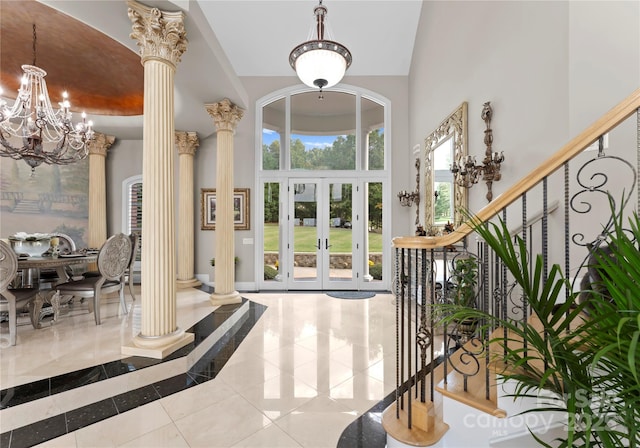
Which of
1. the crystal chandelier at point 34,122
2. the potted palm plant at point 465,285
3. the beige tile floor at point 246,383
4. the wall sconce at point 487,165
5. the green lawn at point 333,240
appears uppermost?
the crystal chandelier at point 34,122

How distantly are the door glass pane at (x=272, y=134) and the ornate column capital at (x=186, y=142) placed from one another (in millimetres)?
1472

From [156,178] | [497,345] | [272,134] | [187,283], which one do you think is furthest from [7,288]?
[272,134]

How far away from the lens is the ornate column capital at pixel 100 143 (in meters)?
6.00

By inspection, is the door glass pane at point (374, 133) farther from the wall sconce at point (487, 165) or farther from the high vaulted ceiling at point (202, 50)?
the wall sconce at point (487, 165)

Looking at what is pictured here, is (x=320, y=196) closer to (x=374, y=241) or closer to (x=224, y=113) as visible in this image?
(x=374, y=241)

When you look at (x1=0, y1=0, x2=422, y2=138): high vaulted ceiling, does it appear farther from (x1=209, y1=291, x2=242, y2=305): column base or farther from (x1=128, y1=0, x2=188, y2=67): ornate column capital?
(x1=209, y1=291, x2=242, y2=305): column base

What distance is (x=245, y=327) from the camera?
3.73 m

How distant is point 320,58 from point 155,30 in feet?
5.08

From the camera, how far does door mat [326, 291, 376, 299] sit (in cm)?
546

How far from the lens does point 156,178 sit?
2.59 m

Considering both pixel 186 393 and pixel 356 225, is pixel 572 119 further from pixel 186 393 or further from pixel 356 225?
pixel 356 225

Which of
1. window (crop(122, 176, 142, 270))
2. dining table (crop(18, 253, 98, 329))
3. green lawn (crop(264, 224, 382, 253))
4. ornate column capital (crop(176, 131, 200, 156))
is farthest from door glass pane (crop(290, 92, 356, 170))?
dining table (crop(18, 253, 98, 329))

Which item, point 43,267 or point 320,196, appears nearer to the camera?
point 43,267

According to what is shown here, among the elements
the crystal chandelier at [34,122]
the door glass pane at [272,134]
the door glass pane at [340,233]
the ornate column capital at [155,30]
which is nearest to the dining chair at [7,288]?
the crystal chandelier at [34,122]
